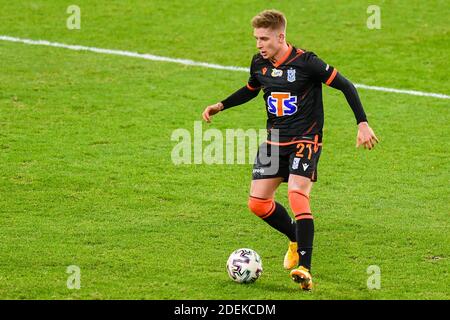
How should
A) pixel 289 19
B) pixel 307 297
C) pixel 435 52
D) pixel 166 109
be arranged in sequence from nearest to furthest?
pixel 307 297 → pixel 166 109 → pixel 435 52 → pixel 289 19

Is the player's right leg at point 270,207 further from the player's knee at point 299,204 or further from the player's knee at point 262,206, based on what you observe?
the player's knee at point 299,204

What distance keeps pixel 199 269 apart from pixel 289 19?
11.4m

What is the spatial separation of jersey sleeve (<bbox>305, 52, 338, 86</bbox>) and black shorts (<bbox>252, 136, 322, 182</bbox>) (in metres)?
0.60

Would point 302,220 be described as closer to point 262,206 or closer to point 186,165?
point 262,206

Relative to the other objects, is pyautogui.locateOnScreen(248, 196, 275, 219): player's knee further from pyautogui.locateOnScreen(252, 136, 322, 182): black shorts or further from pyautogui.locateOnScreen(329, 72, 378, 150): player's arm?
pyautogui.locateOnScreen(329, 72, 378, 150): player's arm

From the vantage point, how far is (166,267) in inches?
399

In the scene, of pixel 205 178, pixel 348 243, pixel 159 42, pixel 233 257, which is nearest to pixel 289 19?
pixel 159 42

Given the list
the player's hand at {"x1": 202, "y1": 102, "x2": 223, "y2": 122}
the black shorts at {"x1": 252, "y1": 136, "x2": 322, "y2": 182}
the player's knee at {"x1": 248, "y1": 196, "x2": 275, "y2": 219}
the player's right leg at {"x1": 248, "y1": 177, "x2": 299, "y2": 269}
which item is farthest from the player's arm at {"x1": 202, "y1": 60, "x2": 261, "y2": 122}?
the player's knee at {"x1": 248, "y1": 196, "x2": 275, "y2": 219}

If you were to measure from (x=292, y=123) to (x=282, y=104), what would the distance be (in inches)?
8.7

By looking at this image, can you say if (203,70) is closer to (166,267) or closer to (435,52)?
(435,52)

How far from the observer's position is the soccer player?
31.8 ft

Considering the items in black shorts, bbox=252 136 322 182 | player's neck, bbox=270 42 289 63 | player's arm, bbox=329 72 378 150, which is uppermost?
player's neck, bbox=270 42 289 63

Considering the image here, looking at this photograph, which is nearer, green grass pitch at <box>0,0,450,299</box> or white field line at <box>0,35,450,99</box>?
green grass pitch at <box>0,0,450,299</box>

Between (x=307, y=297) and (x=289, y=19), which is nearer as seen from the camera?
(x=307, y=297)
